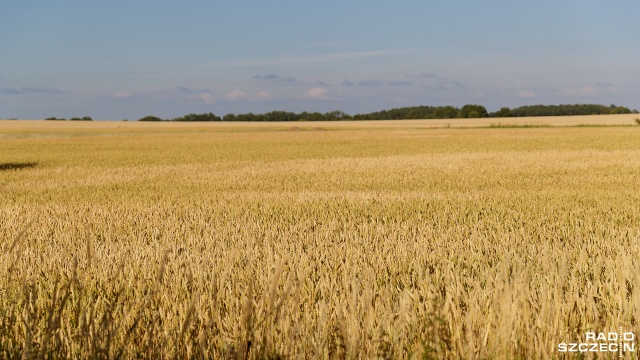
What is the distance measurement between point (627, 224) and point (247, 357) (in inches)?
272

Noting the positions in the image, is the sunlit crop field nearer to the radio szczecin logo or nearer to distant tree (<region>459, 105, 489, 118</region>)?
the radio szczecin logo

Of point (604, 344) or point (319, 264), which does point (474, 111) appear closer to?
point (319, 264)

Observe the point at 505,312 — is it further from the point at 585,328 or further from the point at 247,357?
the point at 247,357

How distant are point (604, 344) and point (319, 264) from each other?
2.64 meters

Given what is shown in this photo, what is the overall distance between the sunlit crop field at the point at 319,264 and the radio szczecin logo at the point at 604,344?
50mm

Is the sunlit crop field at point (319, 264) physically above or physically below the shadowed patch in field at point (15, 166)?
above

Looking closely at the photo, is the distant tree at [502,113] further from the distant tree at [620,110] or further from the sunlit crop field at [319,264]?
the sunlit crop field at [319,264]

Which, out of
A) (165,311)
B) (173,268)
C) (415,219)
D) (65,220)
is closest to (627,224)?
(415,219)

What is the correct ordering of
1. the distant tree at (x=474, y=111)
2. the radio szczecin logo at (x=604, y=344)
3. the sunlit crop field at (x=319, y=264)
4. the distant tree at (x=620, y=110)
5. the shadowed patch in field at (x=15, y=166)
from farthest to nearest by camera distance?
the distant tree at (x=474, y=111)
the distant tree at (x=620, y=110)
the shadowed patch in field at (x=15, y=166)
the sunlit crop field at (x=319, y=264)
the radio szczecin logo at (x=604, y=344)

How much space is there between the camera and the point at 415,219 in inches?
364

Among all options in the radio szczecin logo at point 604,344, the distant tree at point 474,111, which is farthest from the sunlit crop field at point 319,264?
the distant tree at point 474,111

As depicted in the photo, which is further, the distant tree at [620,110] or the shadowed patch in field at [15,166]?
the distant tree at [620,110]

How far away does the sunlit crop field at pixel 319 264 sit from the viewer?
3.46m

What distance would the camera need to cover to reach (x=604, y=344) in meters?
3.40
